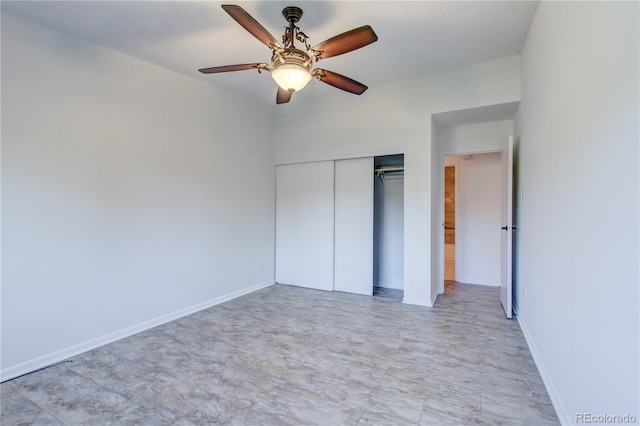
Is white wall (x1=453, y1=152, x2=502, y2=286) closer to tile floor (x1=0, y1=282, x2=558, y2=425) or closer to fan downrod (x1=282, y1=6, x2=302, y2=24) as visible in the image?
tile floor (x1=0, y1=282, x2=558, y2=425)

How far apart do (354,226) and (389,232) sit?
0.69 m

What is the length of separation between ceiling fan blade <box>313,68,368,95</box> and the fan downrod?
1.42 ft

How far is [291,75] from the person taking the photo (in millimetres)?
2160

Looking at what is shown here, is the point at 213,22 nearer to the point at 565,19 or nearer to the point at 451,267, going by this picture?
the point at 565,19

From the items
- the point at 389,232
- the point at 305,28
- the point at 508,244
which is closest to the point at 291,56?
the point at 305,28

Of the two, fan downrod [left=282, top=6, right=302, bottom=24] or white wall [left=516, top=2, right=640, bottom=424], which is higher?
fan downrod [left=282, top=6, right=302, bottom=24]

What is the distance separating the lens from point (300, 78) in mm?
2195

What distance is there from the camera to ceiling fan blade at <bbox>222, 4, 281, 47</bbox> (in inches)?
66.0

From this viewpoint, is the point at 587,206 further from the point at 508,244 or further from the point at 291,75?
the point at 508,244

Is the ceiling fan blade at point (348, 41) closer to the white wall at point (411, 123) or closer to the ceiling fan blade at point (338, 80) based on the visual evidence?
the ceiling fan blade at point (338, 80)

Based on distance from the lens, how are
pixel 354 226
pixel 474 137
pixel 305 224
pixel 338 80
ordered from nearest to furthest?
pixel 338 80
pixel 474 137
pixel 354 226
pixel 305 224

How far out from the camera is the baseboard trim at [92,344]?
232 centimetres

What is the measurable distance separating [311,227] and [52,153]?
10.2ft

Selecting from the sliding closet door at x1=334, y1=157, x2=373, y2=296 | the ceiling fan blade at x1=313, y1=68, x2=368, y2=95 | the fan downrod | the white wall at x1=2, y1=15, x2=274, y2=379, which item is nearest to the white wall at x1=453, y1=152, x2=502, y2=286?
the sliding closet door at x1=334, y1=157, x2=373, y2=296
